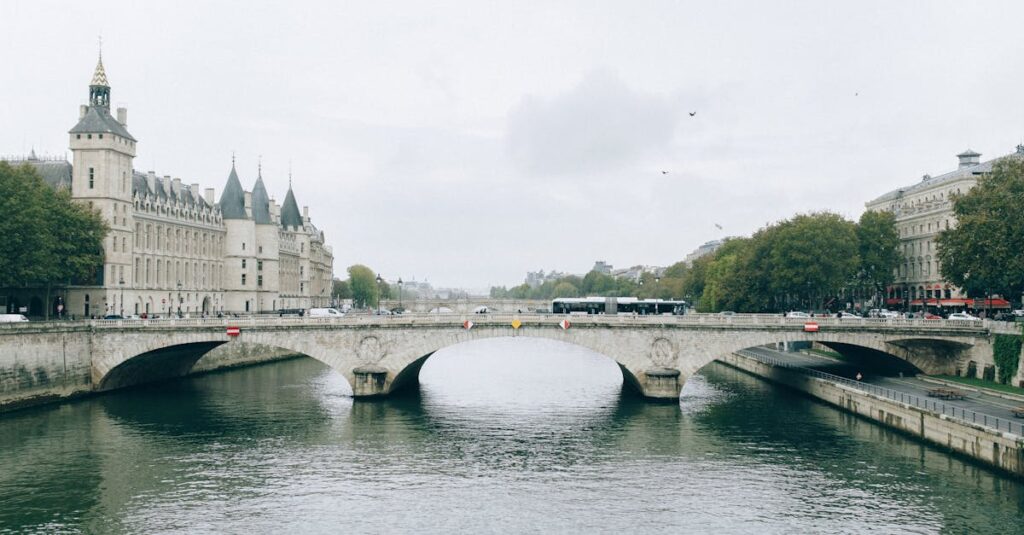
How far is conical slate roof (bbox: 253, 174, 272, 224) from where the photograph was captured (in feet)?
451

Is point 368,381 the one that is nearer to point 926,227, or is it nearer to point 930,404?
point 930,404

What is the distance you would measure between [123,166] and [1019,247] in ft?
297

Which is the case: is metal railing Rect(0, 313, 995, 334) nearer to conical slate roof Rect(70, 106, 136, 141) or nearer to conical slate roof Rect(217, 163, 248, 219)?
conical slate roof Rect(70, 106, 136, 141)

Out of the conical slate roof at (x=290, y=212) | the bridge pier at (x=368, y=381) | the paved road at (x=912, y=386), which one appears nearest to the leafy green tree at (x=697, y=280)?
the paved road at (x=912, y=386)

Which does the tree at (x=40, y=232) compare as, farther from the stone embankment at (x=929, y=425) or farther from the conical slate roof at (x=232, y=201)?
the stone embankment at (x=929, y=425)

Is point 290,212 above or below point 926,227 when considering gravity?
above

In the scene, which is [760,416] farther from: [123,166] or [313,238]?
[313,238]

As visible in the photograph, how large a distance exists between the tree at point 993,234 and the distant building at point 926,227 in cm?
3198

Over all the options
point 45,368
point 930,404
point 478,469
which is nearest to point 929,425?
point 930,404

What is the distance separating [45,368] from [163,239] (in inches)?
1843

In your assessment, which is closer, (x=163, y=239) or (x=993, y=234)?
(x=993, y=234)

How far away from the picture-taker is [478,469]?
160 ft

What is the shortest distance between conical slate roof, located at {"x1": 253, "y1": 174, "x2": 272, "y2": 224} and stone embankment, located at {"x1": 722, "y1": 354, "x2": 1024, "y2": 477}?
294 ft

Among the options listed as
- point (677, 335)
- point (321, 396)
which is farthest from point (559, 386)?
point (321, 396)
